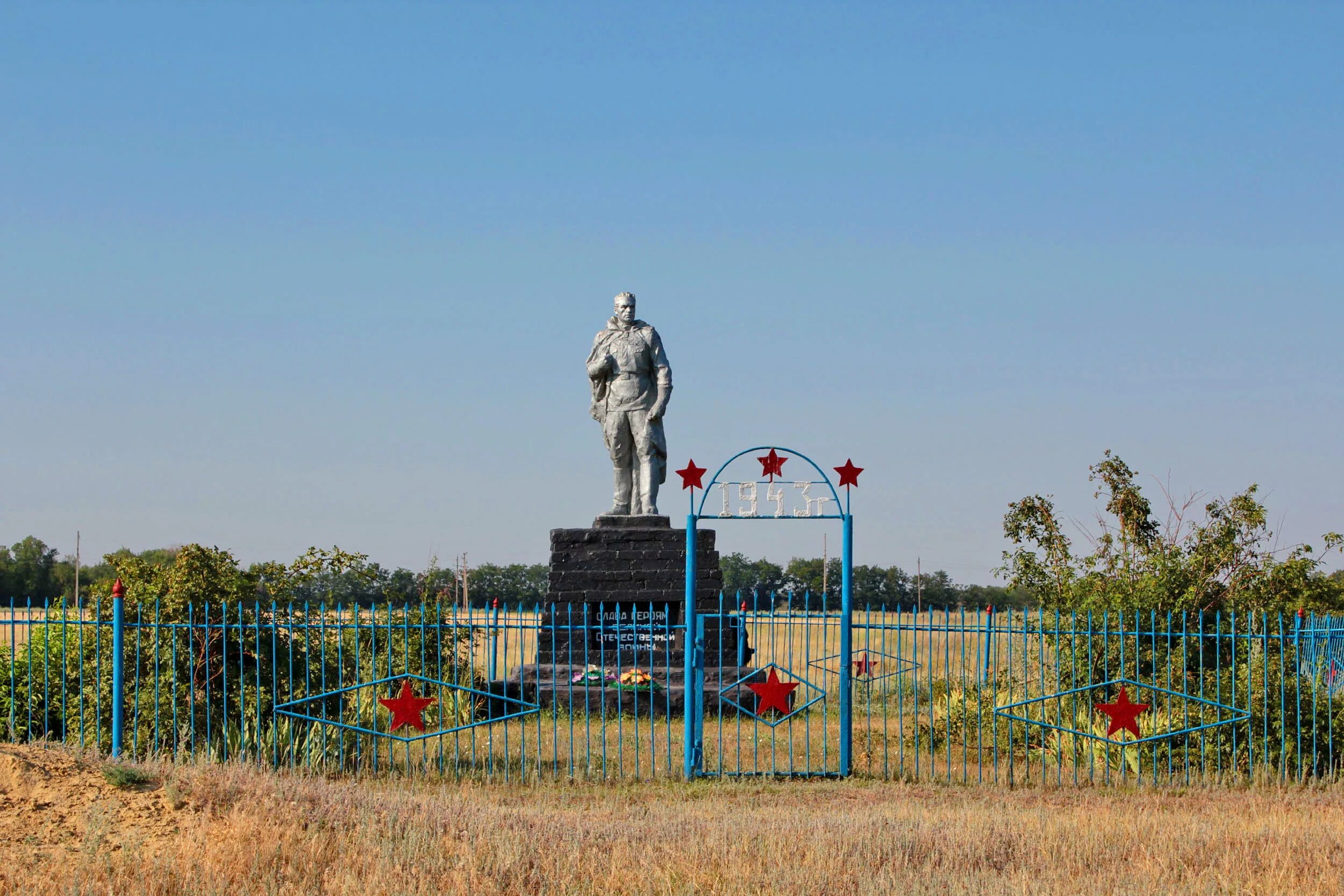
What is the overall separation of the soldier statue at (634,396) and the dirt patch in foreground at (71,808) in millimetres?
8434

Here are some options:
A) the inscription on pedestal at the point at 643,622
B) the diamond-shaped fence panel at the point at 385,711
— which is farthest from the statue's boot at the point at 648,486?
the diamond-shaped fence panel at the point at 385,711

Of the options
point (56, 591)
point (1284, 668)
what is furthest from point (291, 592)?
point (56, 591)

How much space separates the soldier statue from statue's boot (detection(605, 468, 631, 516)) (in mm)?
13

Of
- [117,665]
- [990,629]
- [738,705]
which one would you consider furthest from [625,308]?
[117,665]

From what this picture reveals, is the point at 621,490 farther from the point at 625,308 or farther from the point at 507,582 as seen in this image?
the point at 507,582

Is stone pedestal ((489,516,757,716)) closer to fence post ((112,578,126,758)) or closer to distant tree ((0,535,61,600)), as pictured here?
fence post ((112,578,126,758))

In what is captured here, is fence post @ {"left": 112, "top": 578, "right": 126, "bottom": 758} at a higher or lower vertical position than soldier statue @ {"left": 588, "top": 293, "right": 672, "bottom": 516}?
lower

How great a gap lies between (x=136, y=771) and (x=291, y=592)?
730 cm

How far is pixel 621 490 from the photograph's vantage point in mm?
16984

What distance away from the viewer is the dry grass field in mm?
7676

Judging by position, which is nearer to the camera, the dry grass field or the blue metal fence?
the dry grass field

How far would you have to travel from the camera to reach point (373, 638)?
11281 mm

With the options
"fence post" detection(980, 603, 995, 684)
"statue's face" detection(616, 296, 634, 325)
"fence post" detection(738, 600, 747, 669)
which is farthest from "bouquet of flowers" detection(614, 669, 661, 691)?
"fence post" detection(980, 603, 995, 684)

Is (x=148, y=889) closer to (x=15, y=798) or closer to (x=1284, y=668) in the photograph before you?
(x=15, y=798)
